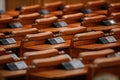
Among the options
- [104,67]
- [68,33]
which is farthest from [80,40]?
[104,67]

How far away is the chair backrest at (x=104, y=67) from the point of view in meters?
2.34

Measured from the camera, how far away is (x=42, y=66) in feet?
8.34

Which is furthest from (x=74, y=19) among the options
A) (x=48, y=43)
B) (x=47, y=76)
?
(x=47, y=76)

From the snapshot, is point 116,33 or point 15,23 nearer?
point 116,33

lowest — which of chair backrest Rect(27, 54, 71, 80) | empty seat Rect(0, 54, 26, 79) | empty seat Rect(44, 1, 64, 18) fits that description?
empty seat Rect(0, 54, 26, 79)

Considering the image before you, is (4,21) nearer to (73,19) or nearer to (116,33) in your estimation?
(73,19)

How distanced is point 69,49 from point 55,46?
135 mm

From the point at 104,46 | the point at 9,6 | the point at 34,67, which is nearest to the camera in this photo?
the point at 34,67

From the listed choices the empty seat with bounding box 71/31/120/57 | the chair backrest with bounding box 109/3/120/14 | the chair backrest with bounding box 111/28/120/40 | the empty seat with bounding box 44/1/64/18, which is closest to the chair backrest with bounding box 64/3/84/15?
the empty seat with bounding box 44/1/64/18

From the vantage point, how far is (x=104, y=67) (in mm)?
2365

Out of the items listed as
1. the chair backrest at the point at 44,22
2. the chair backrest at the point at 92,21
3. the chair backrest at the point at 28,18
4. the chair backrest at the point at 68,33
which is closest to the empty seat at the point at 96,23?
the chair backrest at the point at 92,21

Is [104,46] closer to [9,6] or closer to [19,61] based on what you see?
[19,61]

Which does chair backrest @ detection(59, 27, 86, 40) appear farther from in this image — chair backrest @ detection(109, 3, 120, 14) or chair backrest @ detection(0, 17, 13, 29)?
chair backrest @ detection(109, 3, 120, 14)

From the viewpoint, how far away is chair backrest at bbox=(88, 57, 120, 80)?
234cm
